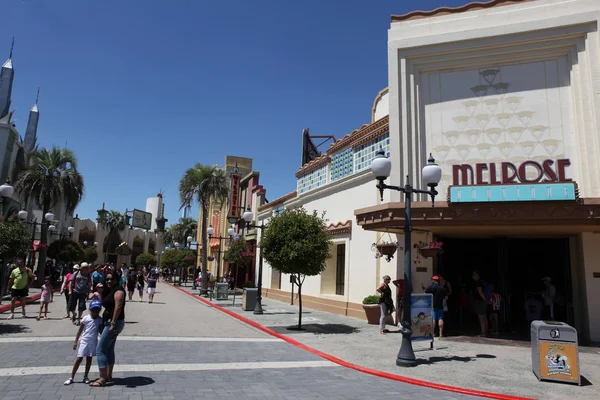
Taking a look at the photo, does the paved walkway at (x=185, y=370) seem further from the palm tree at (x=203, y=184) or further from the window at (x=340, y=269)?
the palm tree at (x=203, y=184)

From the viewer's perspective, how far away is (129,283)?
2130 cm

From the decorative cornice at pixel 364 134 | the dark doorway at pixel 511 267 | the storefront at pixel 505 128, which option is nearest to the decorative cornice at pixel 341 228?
the decorative cornice at pixel 364 134

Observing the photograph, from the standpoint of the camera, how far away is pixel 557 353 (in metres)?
7.27

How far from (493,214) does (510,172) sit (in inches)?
87.0

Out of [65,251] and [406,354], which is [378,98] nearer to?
[406,354]

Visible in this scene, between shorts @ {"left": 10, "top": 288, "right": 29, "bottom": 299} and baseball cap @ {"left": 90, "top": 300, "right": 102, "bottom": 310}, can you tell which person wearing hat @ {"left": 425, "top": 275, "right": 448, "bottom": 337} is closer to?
baseball cap @ {"left": 90, "top": 300, "right": 102, "bottom": 310}

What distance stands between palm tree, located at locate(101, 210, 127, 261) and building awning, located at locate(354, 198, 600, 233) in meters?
71.4

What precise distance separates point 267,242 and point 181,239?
60340 millimetres

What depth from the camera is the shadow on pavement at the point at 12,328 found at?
10.5m

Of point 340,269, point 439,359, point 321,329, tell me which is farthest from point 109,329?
point 340,269

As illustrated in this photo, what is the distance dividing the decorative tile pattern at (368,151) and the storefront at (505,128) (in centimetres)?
146

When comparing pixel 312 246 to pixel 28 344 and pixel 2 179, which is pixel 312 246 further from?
pixel 2 179

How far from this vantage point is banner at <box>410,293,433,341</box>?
9.06 m

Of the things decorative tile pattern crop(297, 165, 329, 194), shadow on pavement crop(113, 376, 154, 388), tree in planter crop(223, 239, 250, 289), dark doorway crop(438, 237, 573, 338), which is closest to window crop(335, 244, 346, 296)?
decorative tile pattern crop(297, 165, 329, 194)
